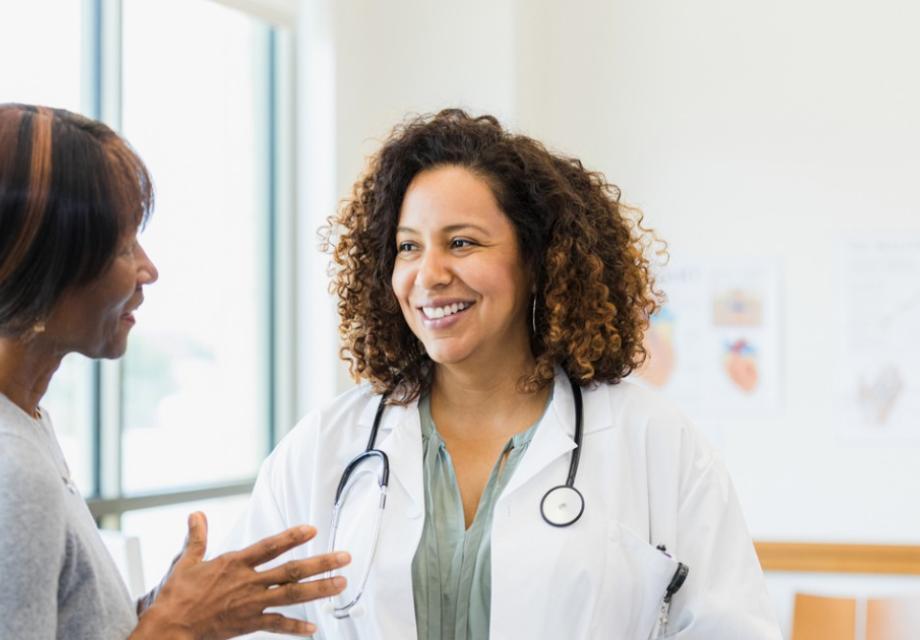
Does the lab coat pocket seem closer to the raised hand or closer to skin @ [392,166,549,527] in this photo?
skin @ [392,166,549,527]

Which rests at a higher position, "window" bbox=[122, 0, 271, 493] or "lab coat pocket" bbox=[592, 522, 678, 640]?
"window" bbox=[122, 0, 271, 493]

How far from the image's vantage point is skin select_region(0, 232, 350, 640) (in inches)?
41.7

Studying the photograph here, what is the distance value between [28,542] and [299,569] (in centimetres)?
31

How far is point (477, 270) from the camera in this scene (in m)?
1.63

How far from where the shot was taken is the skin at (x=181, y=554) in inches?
41.7

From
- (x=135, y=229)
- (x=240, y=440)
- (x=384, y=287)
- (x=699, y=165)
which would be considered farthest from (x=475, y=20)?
(x=135, y=229)

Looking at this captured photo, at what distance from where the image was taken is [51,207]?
0.98 m

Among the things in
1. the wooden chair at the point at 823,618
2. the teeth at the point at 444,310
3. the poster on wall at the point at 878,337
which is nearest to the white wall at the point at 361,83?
the poster on wall at the point at 878,337

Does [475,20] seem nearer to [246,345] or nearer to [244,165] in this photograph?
[244,165]

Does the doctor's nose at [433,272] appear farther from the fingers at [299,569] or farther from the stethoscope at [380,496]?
the fingers at [299,569]

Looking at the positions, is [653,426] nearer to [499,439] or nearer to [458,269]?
[499,439]

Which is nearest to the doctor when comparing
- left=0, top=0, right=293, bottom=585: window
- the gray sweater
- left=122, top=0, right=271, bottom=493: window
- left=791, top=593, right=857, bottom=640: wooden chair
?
the gray sweater

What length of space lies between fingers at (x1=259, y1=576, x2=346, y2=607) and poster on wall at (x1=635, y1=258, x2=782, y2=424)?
6.46ft

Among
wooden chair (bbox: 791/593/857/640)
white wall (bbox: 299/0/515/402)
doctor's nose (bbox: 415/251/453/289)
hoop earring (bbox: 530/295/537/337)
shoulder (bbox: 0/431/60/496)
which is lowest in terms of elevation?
wooden chair (bbox: 791/593/857/640)
